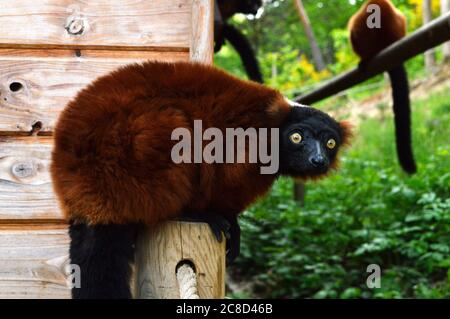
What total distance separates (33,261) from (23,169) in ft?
1.39

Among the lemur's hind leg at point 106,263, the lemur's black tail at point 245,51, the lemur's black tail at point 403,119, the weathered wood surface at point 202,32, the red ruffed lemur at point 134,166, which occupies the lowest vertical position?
the lemur's hind leg at point 106,263

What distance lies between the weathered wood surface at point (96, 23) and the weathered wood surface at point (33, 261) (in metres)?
0.89

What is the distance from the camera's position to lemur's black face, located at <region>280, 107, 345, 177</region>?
237 cm

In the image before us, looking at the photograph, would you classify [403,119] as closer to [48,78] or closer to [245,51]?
[245,51]

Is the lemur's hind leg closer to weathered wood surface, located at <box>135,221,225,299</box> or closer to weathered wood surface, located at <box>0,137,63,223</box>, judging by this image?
weathered wood surface, located at <box>135,221,225,299</box>

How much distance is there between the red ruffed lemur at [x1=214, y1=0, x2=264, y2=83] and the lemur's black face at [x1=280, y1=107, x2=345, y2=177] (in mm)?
3277

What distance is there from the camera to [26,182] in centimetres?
264

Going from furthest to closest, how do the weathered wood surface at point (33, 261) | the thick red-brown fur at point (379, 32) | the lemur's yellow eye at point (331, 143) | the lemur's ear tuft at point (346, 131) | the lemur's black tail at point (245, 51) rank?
the lemur's black tail at point (245, 51)
the thick red-brown fur at point (379, 32)
the lemur's ear tuft at point (346, 131)
the weathered wood surface at point (33, 261)
the lemur's yellow eye at point (331, 143)

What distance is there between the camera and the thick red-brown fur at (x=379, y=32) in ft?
15.4

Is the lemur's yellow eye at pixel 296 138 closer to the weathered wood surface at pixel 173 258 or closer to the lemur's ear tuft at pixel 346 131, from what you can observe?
the lemur's ear tuft at pixel 346 131

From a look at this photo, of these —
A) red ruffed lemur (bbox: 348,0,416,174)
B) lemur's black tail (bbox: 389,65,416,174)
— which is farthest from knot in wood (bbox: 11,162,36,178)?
lemur's black tail (bbox: 389,65,416,174)

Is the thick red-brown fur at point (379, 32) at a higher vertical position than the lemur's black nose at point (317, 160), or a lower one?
higher

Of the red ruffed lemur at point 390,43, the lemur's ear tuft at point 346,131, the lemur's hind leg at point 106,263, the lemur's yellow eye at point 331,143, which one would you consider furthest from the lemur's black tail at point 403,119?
the lemur's hind leg at point 106,263

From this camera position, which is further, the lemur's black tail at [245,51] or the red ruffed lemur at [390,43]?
the lemur's black tail at [245,51]
